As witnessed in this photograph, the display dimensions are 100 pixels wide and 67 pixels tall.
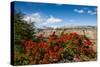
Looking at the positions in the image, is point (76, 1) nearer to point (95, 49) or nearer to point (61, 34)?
point (61, 34)

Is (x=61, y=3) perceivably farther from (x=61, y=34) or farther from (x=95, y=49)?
(x=95, y=49)

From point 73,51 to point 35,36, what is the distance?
57cm

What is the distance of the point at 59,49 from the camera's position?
10.2 feet

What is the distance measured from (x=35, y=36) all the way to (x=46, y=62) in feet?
1.18

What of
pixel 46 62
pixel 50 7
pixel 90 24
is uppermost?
pixel 50 7

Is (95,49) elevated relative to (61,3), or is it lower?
lower

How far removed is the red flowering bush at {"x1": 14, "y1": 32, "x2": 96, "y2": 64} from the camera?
297cm

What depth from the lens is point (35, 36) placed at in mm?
2984

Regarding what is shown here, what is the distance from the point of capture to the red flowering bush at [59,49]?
2.97 m
